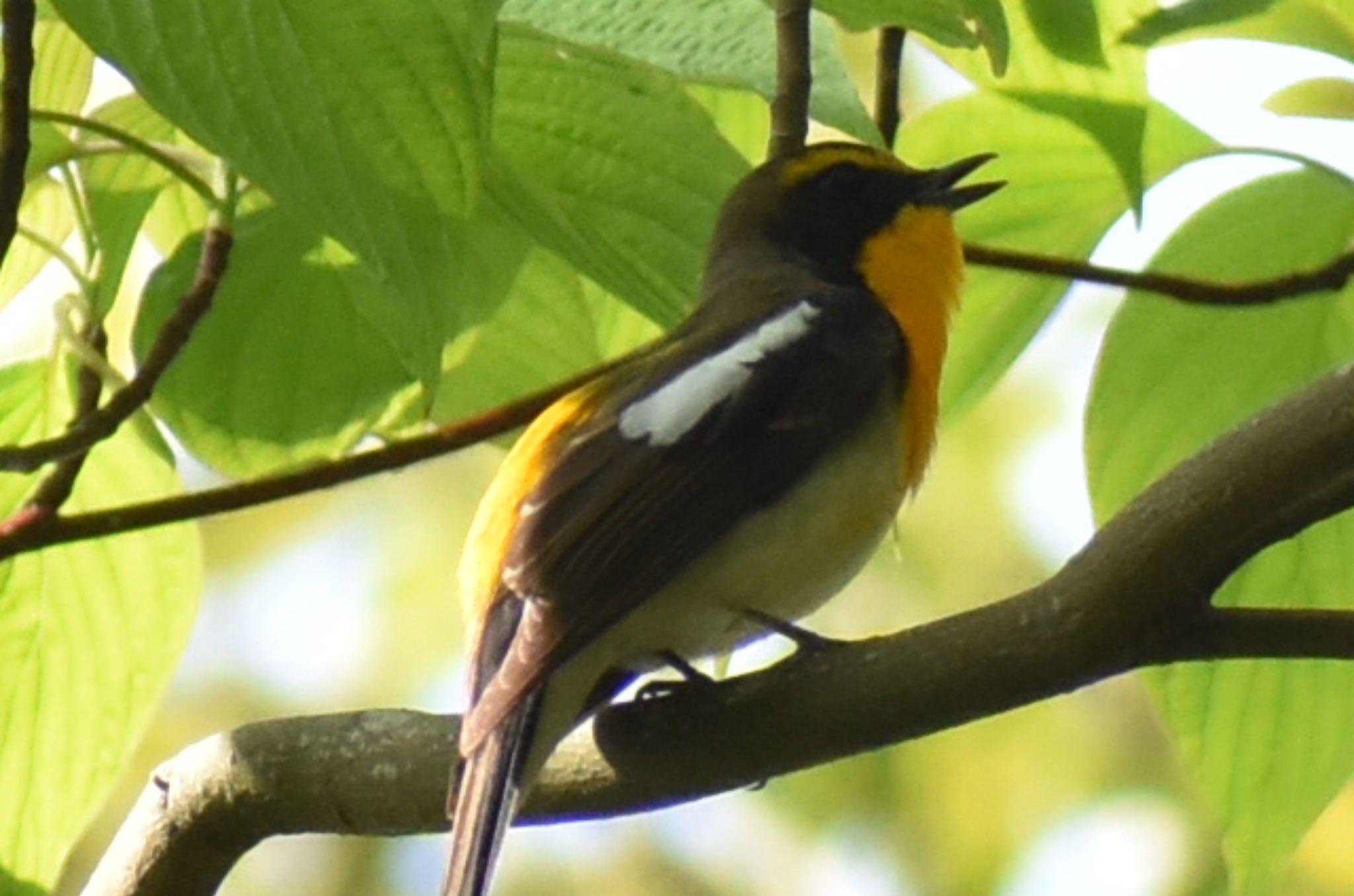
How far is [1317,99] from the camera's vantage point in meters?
1.98

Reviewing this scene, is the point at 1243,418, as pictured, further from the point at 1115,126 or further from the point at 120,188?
the point at 120,188

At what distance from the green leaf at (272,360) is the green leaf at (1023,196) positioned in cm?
60

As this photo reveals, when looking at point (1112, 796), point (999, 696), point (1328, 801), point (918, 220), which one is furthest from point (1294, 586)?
point (1112, 796)

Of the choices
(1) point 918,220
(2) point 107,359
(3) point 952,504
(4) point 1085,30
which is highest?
(3) point 952,504

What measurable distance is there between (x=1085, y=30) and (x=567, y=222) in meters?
0.43

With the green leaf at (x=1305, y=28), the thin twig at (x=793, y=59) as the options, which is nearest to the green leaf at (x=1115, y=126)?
the green leaf at (x=1305, y=28)

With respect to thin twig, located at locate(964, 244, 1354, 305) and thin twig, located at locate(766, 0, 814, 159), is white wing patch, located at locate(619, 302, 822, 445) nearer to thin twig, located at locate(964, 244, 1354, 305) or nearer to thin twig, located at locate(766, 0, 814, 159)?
thin twig, located at locate(766, 0, 814, 159)

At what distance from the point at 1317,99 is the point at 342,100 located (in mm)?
1176

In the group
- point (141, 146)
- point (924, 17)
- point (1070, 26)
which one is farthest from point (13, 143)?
point (1070, 26)

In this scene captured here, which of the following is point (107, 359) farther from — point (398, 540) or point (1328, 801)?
point (398, 540)

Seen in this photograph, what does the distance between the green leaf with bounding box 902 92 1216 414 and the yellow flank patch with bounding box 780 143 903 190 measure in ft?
2.75

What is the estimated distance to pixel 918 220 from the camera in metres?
2.92

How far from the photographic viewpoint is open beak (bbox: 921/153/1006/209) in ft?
7.57

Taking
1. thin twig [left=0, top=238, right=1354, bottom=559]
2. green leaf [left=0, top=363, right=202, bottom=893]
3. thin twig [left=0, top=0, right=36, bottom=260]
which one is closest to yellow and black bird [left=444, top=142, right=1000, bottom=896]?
thin twig [left=0, top=238, right=1354, bottom=559]
